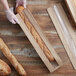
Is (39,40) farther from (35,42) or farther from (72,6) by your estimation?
(72,6)

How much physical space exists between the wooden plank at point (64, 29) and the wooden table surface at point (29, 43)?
1.1 inches

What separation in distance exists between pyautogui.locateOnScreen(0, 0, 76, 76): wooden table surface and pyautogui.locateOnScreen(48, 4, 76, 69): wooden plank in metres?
0.03

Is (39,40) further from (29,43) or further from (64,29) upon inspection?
(64,29)

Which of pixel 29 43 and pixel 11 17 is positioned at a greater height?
pixel 11 17

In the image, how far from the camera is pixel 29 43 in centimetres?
159

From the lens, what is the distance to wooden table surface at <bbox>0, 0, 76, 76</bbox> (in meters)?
1.55

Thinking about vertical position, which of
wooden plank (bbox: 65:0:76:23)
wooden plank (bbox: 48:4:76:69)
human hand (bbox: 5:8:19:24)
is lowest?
wooden plank (bbox: 48:4:76:69)

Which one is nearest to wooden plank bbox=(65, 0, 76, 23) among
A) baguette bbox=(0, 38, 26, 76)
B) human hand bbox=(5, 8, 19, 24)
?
human hand bbox=(5, 8, 19, 24)

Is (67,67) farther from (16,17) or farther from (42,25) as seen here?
(16,17)

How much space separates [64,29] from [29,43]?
264mm

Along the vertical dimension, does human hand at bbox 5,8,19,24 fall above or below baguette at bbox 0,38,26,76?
above

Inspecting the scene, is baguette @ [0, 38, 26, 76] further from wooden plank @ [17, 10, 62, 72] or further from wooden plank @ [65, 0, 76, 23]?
wooden plank @ [65, 0, 76, 23]

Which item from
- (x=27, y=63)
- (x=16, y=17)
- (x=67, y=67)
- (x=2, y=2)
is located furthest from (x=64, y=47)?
(x=2, y=2)

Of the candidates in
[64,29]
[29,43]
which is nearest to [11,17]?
[29,43]
